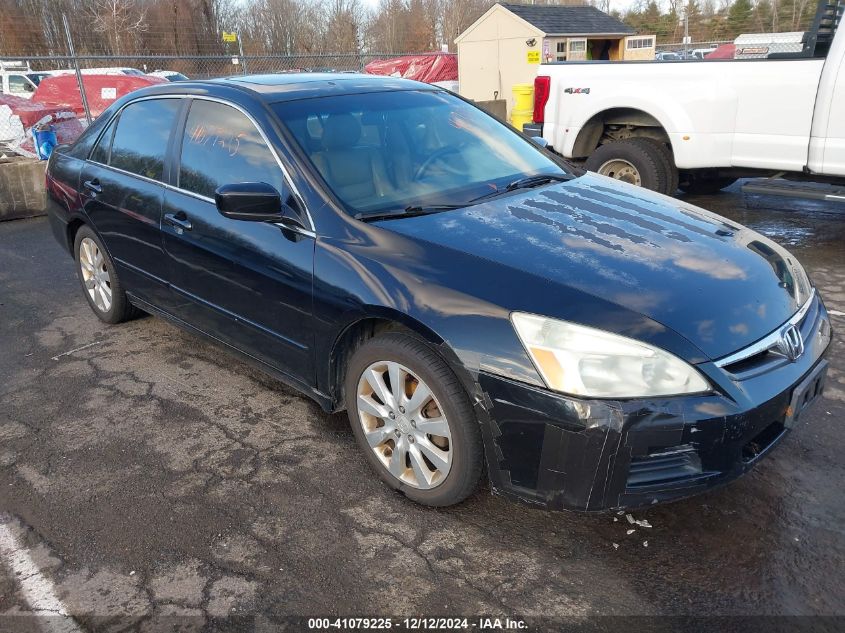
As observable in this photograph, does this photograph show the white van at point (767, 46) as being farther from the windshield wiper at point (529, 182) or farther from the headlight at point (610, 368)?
the headlight at point (610, 368)

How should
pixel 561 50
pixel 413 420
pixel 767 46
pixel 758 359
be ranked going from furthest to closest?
1. pixel 561 50
2. pixel 767 46
3. pixel 413 420
4. pixel 758 359

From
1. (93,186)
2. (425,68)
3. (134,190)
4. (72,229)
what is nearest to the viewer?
(134,190)

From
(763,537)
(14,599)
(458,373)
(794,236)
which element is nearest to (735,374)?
(763,537)

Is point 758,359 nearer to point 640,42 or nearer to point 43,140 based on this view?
point 43,140

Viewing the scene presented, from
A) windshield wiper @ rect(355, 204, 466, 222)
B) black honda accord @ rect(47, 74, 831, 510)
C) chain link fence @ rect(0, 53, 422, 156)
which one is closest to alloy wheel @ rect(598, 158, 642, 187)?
chain link fence @ rect(0, 53, 422, 156)

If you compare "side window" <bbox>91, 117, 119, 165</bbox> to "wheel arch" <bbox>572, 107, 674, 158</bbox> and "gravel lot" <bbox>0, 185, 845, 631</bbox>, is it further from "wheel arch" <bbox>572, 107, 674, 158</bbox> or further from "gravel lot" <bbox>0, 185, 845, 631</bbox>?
"wheel arch" <bbox>572, 107, 674, 158</bbox>

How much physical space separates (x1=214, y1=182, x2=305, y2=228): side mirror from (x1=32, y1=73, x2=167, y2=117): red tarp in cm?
1677

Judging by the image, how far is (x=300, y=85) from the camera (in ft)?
12.2

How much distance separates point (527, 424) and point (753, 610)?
3.11 feet

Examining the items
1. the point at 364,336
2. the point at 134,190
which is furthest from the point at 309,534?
the point at 134,190

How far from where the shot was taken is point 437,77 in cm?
2417

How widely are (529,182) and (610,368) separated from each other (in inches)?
60.5

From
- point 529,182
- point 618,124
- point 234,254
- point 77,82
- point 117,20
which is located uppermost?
point 117,20

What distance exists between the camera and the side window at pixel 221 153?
10.9 ft
